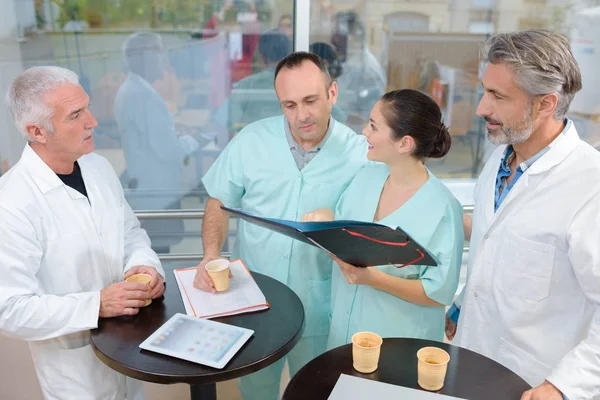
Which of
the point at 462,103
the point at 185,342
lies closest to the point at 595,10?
the point at 462,103

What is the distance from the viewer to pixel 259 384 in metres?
2.19

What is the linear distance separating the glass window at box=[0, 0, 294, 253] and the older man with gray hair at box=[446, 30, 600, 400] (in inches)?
73.7

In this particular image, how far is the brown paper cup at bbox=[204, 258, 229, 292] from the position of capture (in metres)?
1.75

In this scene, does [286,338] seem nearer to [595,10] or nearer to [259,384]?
[259,384]

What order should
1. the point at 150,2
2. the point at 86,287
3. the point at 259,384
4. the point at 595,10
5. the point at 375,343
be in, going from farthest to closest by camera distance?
the point at 595,10 → the point at 150,2 → the point at 259,384 → the point at 86,287 → the point at 375,343

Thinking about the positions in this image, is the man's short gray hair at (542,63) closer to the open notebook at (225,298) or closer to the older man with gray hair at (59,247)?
the open notebook at (225,298)

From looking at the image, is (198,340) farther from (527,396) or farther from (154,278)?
(527,396)

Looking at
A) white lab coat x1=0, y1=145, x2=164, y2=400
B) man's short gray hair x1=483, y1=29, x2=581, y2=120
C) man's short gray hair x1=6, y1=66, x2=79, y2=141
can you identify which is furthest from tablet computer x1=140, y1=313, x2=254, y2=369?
man's short gray hair x1=483, y1=29, x2=581, y2=120

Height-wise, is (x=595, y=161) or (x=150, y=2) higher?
(x=150, y=2)

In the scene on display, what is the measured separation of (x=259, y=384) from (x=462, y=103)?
2273 mm

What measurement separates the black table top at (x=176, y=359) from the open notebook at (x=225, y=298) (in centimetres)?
2

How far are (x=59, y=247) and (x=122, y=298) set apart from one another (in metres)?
0.25

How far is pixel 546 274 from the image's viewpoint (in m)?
1.53

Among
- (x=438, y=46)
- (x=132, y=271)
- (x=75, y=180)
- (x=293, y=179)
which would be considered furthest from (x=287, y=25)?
(x=132, y=271)
